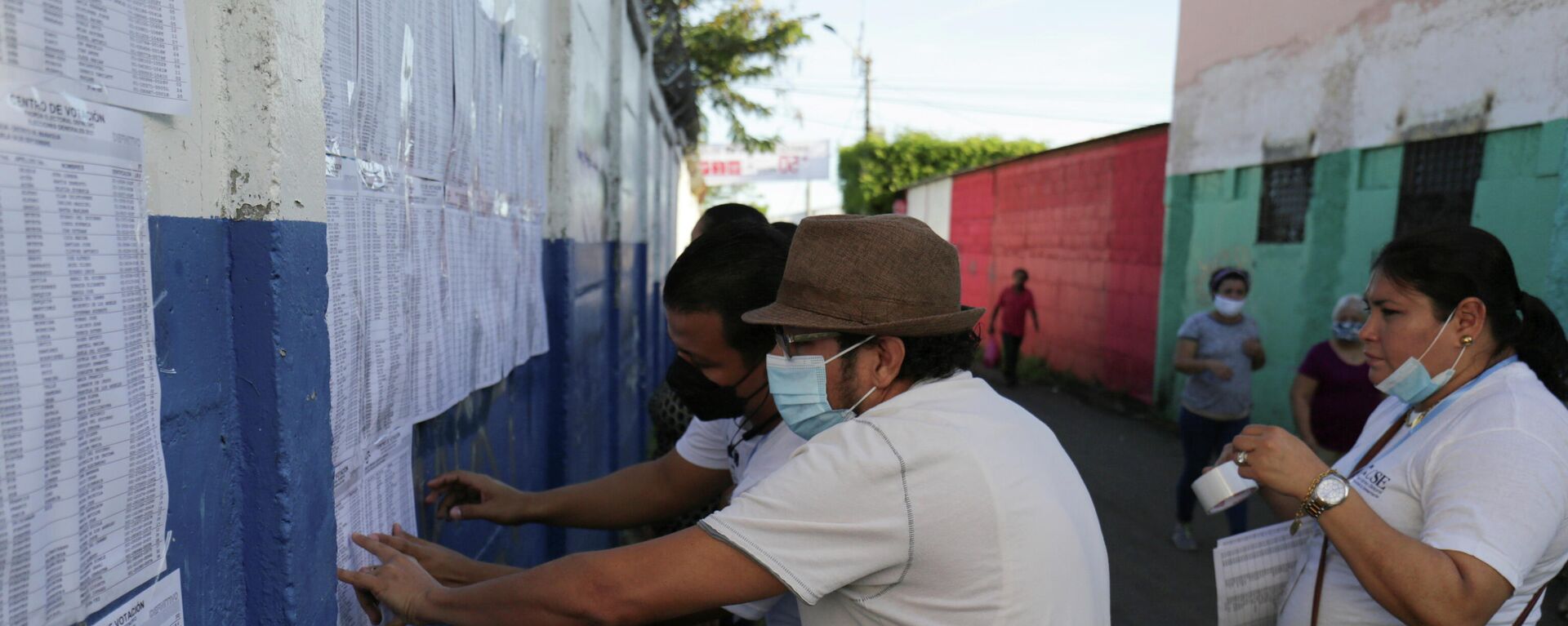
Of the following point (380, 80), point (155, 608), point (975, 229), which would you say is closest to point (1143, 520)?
point (380, 80)

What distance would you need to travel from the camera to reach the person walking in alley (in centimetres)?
1205

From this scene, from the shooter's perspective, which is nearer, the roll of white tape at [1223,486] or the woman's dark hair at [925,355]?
the woman's dark hair at [925,355]

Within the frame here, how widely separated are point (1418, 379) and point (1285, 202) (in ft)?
22.7

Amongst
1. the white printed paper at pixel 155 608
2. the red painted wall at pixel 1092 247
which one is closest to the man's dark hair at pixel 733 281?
the white printed paper at pixel 155 608

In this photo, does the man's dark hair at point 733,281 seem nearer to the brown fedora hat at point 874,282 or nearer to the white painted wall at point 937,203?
the brown fedora hat at point 874,282

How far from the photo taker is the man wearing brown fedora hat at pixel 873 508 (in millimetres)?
1401

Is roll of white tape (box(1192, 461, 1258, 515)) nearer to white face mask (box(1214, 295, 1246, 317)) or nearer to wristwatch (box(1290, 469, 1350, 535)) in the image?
wristwatch (box(1290, 469, 1350, 535))

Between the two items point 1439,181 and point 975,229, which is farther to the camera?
point 975,229

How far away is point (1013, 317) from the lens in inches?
473

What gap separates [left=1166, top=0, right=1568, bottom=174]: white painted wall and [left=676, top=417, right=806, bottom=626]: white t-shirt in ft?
18.2

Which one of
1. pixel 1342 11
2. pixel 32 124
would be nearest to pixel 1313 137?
pixel 1342 11

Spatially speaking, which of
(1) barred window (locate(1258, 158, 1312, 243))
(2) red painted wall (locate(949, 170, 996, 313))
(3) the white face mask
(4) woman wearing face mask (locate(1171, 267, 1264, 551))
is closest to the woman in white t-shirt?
(4) woman wearing face mask (locate(1171, 267, 1264, 551))

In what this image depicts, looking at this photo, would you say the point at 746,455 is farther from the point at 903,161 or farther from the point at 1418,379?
the point at 903,161

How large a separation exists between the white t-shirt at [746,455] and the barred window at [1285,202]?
699cm
